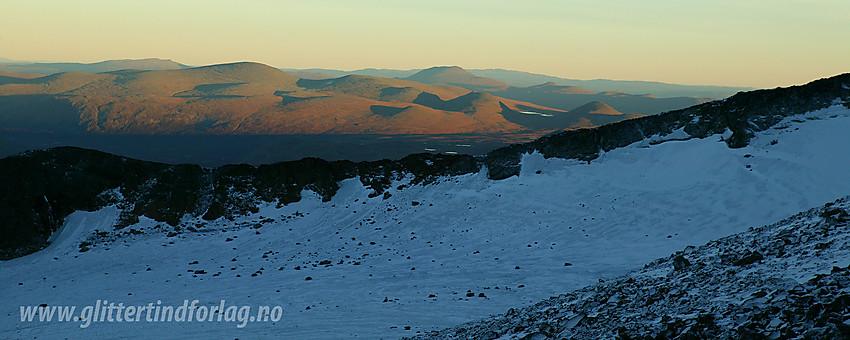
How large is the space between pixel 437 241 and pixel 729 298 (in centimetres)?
1968

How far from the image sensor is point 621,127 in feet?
126

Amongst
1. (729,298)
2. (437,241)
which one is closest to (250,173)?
(437,241)

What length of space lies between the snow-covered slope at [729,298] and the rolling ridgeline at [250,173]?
860 inches

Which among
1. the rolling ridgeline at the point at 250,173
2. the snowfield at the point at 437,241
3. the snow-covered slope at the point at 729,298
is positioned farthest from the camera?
the rolling ridgeline at the point at 250,173

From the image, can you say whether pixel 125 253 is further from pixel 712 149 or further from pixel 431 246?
pixel 712 149

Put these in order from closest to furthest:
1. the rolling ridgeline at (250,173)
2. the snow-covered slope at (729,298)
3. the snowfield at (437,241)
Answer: the snow-covered slope at (729,298) → the snowfield at (437,241) → the rolling ridgeline at (250,173)

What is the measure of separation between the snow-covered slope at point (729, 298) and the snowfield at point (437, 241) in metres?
4.76

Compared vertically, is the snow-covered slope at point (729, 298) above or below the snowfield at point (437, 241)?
above

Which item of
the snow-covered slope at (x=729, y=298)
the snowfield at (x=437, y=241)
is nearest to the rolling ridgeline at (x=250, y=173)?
the snowfield at (x=437, y=241)

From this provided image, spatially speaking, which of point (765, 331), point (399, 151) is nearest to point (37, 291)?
point (765, 331)

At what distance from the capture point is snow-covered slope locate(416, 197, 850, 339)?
8312 mm

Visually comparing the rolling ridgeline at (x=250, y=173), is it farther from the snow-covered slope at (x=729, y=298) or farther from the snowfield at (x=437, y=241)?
the snow-covered slope at (x=729, y=298)

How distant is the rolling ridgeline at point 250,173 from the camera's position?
3369cm

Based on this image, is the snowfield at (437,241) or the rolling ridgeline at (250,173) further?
the rolling ridgeline at (250,173)
